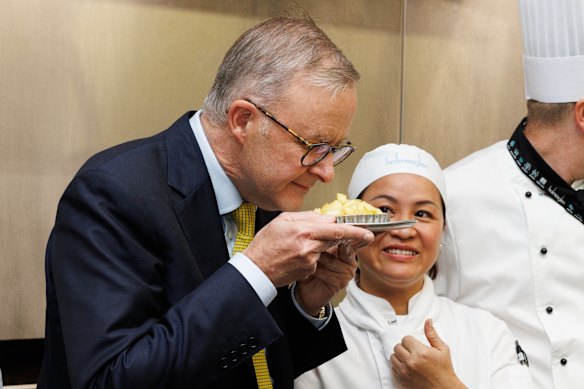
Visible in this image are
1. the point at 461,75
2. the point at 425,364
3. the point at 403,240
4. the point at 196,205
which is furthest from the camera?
the point at 461,75

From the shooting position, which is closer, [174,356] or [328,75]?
[174,356]

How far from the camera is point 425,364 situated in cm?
226

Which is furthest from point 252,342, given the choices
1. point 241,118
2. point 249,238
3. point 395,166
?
point 395,166

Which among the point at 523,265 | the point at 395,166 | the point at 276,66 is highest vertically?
the point at 276,66

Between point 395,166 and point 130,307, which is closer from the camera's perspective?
point 130,307

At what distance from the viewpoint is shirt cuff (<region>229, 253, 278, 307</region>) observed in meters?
1.65

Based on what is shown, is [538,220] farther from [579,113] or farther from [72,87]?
[72,87]

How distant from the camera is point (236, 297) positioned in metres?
1.62

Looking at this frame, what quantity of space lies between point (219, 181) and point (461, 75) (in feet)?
7.04

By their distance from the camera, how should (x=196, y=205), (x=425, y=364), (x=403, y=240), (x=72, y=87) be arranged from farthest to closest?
(x=72, y=87) < (x=403, y=240) < (x=425, y=364) < (x=196, y=205)

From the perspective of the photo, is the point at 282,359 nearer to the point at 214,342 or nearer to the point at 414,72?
the point at 214,342

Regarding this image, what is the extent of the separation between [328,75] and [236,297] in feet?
1.61

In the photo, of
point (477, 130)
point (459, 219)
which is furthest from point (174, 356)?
point (477, 130)

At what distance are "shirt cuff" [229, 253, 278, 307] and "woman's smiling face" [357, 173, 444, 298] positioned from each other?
833mm
